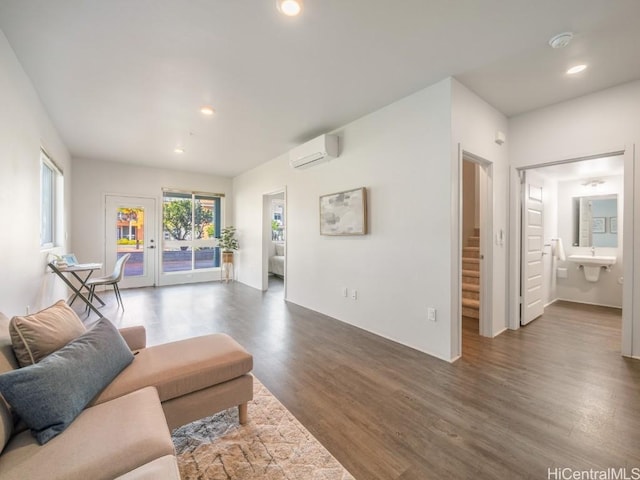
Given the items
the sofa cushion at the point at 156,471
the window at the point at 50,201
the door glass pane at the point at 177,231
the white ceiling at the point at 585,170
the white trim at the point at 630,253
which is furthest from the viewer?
the door glass pane at the point at 177,231

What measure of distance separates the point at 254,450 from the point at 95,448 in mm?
819

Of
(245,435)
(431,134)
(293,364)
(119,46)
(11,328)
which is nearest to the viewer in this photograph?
(11,328)

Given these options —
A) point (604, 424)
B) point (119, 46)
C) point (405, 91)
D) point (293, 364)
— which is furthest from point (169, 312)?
point (604, 424)

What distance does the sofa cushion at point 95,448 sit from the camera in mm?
911

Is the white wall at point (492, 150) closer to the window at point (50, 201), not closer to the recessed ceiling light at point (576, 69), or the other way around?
the recessed ceiling light at point (576, 69)

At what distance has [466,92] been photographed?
2.83m

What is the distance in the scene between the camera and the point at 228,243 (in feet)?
22.7

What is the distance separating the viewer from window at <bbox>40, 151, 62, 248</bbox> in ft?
12.4

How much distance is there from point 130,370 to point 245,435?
2.47ft

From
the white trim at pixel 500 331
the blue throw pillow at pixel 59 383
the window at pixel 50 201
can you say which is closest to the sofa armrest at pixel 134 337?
the blue throw pillow at pixel 59 383

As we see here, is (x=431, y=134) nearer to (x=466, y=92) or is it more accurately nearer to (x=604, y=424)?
(x=466, y=92)

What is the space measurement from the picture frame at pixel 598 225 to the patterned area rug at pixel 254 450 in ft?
19.0

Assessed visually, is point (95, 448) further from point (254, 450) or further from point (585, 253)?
point (585, 253)

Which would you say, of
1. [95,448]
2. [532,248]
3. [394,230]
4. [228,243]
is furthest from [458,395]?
[228,243]
